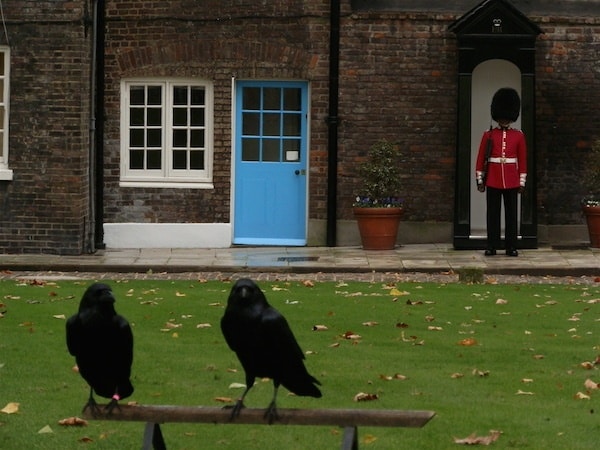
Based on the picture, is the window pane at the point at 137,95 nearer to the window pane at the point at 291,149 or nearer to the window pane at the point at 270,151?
the window pane at the point at 270,151

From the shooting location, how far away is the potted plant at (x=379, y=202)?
21.5m

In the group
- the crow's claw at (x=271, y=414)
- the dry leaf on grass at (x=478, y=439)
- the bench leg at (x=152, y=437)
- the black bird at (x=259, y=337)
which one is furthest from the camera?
the dry leaf on grass at (x=478, y=439)

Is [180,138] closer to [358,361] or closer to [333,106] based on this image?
[333,106]

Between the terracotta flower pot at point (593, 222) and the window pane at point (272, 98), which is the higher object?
the window pane at point (272, 98)

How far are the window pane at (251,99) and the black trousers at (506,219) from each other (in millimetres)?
3618

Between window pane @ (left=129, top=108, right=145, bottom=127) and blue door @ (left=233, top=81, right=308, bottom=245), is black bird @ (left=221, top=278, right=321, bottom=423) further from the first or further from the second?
window pane @ (left=129, top=108, right=145, bottom=127)

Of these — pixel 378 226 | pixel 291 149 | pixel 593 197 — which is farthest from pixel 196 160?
pixel 593 197

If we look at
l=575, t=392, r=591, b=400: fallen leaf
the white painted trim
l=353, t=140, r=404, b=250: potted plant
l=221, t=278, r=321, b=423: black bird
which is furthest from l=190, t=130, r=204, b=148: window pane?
l=221, t=278, r=321, b=423: black bird

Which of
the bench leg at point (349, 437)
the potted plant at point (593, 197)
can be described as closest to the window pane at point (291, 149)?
the potted plant at point (593, 197)

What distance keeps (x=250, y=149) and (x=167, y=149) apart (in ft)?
3.84

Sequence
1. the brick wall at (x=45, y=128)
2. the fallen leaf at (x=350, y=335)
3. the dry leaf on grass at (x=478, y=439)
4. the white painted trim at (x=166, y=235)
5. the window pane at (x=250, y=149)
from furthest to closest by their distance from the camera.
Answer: the window pane at (x=250, y=149), the white painted trim at (x=166, y=235), the brick wall at (x=45, y=128), the fallen leaf at (x=350, y=335), the dry leaf on grass at (x=478, y=439)

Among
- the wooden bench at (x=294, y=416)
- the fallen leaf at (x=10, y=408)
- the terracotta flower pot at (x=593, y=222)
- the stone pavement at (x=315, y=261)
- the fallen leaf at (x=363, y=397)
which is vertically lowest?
the fallen leaf at (x=10, y=408)

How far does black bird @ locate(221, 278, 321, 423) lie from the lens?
696 centimetres

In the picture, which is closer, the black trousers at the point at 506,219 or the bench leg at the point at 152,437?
the bench leg at the point at 152,437
